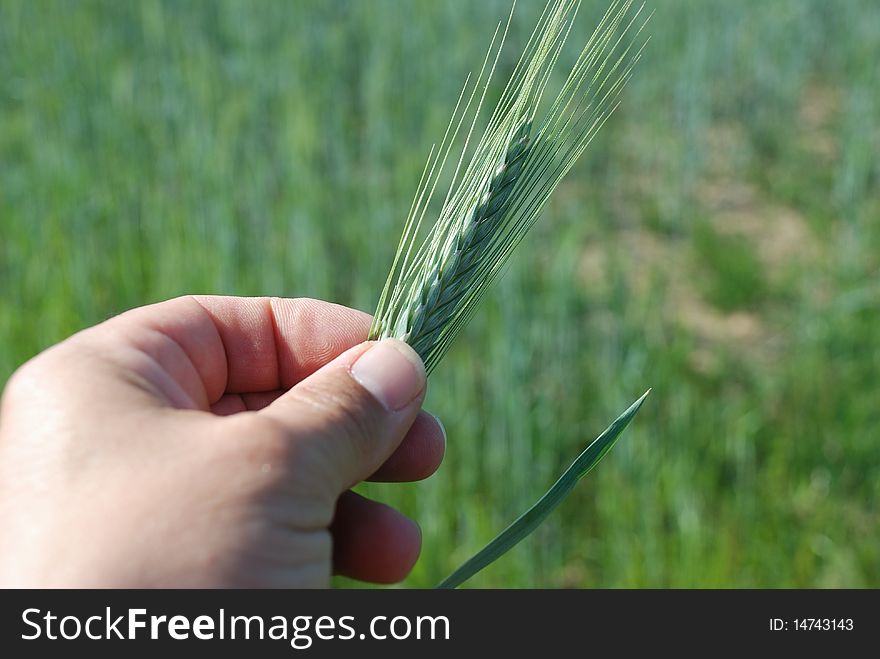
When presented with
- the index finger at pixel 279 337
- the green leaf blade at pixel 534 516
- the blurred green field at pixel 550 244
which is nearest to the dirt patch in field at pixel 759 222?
the blurred green field at pixel 550 244

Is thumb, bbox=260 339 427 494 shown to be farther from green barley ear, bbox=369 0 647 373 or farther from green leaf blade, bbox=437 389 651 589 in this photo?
green leaf blade, bbox=437 389 651 589

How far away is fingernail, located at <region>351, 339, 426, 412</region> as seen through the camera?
3.34 ft

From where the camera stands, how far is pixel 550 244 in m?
3.47

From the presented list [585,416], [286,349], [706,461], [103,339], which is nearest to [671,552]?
[706,461]

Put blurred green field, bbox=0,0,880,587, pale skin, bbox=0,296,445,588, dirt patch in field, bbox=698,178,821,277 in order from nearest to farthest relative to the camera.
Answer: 1. pale skin, bbox=0,296,445,588
2. blurred green field, bbox=0,0,880,587
3. dirt patch in field, bbox=698,178,821,277

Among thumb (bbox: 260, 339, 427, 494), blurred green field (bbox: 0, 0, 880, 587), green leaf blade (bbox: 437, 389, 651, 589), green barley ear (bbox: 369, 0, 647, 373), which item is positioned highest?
blurred green field (bbox: 0, 0, 880, 587)

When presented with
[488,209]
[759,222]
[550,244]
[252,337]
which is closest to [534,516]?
[488,209]

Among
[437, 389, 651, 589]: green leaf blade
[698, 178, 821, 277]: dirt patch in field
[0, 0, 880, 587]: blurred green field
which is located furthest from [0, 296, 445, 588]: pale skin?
[698, 178, 821, 277]: dirt patch in field

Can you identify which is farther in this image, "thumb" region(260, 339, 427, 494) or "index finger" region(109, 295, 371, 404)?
"index finger" region(109, 295, 371, 404)

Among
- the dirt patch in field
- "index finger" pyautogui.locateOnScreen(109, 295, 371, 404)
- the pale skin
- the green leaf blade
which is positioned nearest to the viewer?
the pale skin

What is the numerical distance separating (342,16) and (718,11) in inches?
86.1

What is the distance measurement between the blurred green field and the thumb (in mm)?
1239

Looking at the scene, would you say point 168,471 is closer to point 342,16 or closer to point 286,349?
point 286,349

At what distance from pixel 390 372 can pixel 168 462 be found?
27 cm
